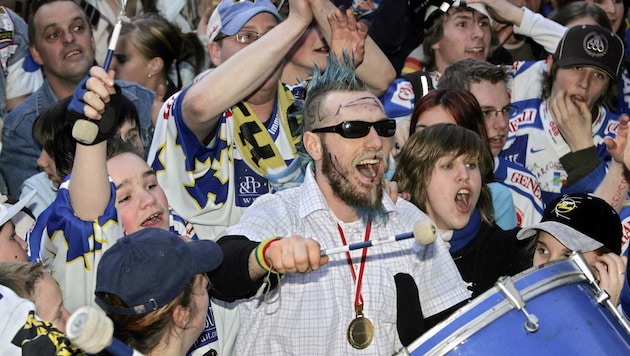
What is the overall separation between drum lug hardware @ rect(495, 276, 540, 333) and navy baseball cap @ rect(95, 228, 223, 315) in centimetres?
104

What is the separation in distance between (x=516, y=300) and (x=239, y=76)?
1937mm

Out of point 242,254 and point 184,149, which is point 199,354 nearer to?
point 242,254

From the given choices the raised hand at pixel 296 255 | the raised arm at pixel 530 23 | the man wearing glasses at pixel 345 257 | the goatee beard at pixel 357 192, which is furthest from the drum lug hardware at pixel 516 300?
the raised arm at pixel 530 23

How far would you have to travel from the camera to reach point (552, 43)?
281 inches

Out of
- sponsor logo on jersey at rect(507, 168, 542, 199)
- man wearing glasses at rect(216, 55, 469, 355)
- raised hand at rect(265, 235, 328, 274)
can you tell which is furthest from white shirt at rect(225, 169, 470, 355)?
sponsor logo on jersey at rect(507, 168, 542, 199)

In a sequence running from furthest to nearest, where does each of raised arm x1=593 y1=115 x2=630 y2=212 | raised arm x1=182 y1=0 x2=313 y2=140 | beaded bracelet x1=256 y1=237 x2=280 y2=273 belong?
raised arm x1=593 y1=115 x2=630 y2=212, raised arm x1=182 y1=0 x2=313 y2=140, beaded bracelet x1=256 y1=237 x2=280 y2=273

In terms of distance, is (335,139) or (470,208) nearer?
(335,139)

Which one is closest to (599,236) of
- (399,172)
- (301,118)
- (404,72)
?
(399,172)

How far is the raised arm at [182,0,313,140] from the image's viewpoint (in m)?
4.88

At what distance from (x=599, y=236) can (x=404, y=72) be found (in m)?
2.66

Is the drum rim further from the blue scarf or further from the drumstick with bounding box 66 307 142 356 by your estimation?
the blue scarf

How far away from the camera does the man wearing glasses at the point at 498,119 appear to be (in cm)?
577

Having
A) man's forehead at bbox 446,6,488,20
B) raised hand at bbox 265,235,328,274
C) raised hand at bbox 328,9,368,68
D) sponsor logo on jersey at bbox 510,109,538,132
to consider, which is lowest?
sponsor logo on jersey at bbox 510,109,538,132

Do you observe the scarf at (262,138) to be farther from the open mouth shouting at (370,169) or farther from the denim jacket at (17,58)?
the denim jacket at (17,58)
